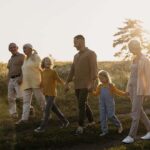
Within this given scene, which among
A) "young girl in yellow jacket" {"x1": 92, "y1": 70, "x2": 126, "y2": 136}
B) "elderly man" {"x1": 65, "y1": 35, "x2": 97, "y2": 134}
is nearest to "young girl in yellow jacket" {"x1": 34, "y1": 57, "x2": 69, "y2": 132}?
"elderly man" {"x1": 65, "y1": 35, "x2": 97, "y2": 134}

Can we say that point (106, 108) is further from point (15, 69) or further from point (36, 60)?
point (15, 69)

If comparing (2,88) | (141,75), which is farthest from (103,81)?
(2,88)

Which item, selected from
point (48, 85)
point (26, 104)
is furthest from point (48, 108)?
point (26, 104)

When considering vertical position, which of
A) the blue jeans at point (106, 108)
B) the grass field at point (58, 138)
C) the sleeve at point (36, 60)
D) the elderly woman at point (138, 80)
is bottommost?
the grass field at point (58, 138)

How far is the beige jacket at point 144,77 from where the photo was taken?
13609 mm

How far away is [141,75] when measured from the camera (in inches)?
538

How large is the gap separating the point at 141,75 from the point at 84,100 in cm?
231

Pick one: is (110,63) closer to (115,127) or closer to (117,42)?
(117,42)

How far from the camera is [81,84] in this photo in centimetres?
1544

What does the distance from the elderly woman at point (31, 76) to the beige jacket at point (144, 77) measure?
4.65 metres

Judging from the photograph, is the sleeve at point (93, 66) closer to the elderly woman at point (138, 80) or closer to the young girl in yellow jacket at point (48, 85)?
the young girl in yellow jacket at point (48, 85)

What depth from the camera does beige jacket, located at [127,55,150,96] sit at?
1361cm

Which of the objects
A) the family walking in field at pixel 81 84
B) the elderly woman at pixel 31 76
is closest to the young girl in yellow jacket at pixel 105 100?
the family walking in field at pixel 81 84

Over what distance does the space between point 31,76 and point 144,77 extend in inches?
193
